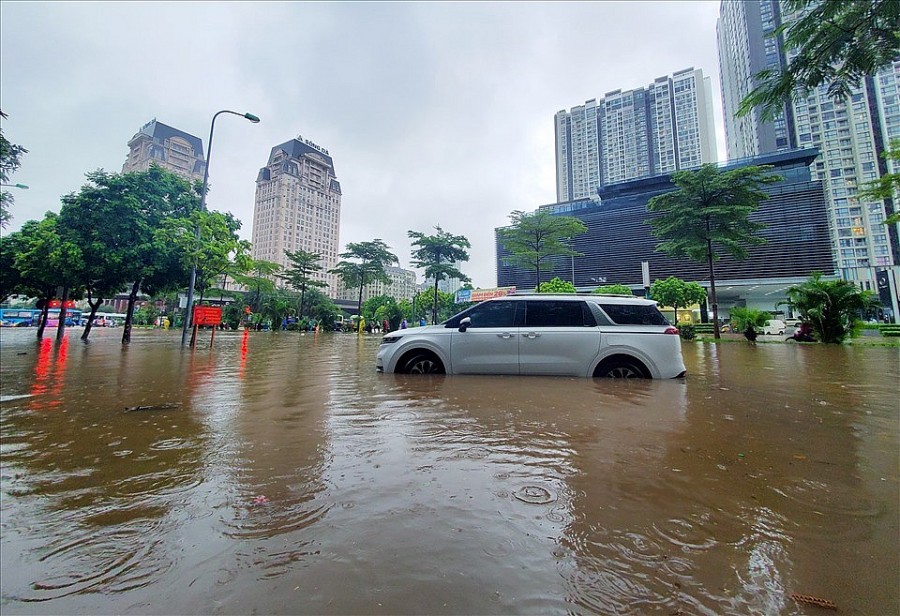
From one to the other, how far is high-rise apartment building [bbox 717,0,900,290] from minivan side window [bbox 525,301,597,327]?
60.0m

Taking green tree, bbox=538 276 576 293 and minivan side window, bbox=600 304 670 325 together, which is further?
green tree, bbox=538 276 576 293

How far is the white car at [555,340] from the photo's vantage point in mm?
5598

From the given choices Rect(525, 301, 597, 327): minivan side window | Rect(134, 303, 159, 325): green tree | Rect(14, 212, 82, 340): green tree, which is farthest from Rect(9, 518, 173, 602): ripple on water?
Rect(134, 303, 159, 325): green tree

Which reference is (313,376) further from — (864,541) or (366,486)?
(864,541)

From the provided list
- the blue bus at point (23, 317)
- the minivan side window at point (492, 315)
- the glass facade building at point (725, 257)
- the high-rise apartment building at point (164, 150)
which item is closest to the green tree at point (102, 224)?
the minivan side window at point (492, 315)

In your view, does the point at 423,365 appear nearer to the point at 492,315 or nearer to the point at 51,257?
the point at 492,315

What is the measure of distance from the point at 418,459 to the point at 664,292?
42006 millimetres

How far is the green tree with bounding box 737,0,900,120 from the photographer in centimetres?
350

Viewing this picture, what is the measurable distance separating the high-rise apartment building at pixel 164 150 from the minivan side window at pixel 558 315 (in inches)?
3637

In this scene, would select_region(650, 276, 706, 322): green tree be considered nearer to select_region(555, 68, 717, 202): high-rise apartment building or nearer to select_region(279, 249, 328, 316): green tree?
select_region(555, 68, 717, 202): high-rise apartment building

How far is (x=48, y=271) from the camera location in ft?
49.7

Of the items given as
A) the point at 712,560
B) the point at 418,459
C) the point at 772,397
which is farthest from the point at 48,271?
the point at 772,397

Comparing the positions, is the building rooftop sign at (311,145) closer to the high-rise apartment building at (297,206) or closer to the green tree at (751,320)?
the high-rise apartment building at (297,206)

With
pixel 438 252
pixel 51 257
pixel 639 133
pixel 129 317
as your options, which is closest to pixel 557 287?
pixel 438 252
